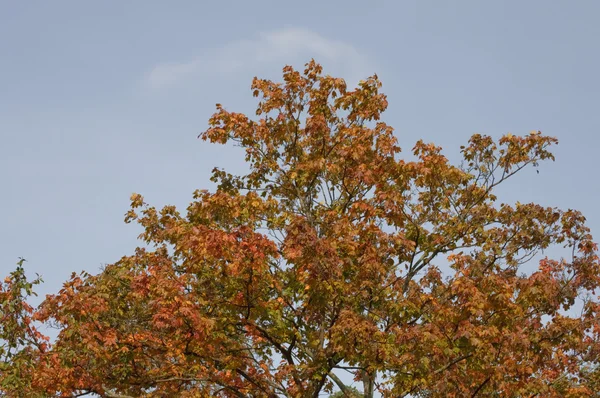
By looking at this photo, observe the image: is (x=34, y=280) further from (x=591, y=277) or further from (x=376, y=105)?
(x=591, y=277)

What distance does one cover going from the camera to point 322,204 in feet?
64.4

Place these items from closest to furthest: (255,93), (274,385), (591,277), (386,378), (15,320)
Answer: (15,320)
(274,385)
(386,378)
(591,277)
(255,93)

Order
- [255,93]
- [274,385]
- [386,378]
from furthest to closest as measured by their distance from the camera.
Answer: [255,93] → [386,378] → [274,385]

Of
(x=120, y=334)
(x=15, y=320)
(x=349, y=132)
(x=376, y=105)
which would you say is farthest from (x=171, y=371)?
(x=376, y=105)

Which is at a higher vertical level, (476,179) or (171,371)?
(476,179)

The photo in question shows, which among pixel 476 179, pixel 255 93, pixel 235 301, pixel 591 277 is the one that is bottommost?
pixel 235 301

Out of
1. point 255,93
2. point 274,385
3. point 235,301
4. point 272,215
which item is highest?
point 255,93

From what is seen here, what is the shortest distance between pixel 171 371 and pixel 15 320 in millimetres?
3564

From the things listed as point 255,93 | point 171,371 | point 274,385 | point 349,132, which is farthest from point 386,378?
point 255,93

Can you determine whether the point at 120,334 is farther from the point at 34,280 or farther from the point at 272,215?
the point at 272,215

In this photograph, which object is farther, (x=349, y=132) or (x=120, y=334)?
(x=349, y=132)

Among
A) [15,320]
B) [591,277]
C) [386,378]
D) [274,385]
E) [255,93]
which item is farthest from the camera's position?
[255,93]

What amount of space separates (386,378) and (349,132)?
21.2 feet

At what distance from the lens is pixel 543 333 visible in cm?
1773
